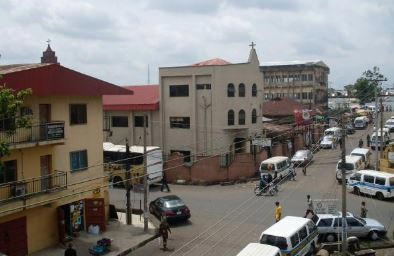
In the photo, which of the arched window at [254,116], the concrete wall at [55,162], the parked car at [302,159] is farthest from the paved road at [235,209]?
the arched window at [254,116]

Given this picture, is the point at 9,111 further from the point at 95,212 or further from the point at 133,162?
the point at 133,162

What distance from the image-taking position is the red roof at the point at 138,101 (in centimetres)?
4662

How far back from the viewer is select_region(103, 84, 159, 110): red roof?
46.6 metres

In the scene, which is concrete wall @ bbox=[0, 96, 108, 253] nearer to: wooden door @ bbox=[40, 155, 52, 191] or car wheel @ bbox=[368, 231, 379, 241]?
wooden door @ bbox=[40, 155, 52, 191]

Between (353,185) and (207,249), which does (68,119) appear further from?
(353,185)

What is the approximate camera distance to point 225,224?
A: 27344 mm

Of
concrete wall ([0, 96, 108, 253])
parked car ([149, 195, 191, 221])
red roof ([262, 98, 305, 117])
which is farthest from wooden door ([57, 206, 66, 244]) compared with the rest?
red roof ([262, 98, 305, 117])

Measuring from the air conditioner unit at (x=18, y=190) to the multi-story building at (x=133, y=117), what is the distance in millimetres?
24376

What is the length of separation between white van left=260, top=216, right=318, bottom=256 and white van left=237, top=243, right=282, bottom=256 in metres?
1.09

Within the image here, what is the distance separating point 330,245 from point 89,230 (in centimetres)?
1243

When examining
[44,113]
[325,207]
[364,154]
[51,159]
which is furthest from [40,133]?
[364,154]

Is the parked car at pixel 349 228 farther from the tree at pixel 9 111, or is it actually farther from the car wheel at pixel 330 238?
the tree at pixel 9 111

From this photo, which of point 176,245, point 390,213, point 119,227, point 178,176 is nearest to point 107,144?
point 178,176

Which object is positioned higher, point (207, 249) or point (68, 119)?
point (68, 119)
